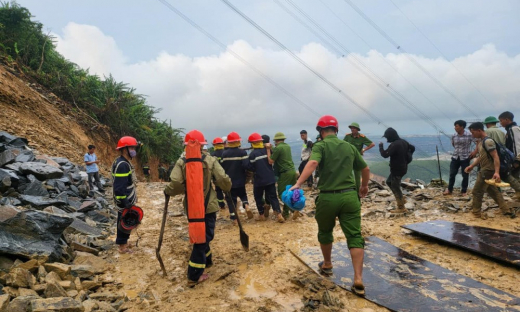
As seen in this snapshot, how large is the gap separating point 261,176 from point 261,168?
0.20m

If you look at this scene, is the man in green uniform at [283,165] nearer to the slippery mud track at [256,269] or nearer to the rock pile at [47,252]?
the slippery mud track at [256,269]

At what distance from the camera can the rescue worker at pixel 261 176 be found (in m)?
6.93

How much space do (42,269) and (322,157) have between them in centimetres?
360

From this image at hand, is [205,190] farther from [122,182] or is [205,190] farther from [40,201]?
[40,201]

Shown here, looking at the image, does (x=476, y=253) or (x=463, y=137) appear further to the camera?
(x=463, y=137)

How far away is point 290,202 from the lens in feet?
12.7

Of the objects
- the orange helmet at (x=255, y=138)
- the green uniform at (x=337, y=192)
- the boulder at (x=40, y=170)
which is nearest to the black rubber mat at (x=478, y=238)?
the green uniform at (x=337, y=192)

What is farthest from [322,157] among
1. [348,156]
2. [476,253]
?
[476,253]

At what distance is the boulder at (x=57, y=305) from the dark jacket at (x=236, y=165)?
4532 mm

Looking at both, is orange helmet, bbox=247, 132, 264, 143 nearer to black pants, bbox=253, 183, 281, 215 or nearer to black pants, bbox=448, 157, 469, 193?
black pants, bbox=253, 183, 281, 215

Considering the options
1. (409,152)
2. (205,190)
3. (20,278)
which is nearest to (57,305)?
(20,278)

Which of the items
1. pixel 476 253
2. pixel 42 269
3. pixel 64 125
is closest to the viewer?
pixel 42 269

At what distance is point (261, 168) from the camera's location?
6980 mm

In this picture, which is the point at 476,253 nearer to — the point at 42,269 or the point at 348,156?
the point at 348,156
